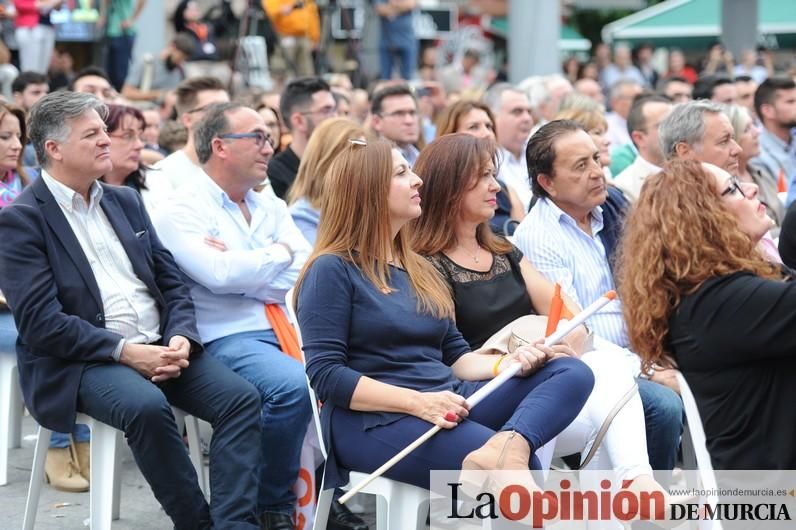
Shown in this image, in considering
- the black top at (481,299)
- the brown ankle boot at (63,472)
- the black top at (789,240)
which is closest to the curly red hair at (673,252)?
the black top at (789,240)

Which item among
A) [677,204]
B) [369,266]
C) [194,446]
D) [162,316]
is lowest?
→ [194,446]

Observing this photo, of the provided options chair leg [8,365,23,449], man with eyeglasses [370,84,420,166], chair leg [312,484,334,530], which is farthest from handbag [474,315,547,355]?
man with eyeglasses [370,84,420,166]

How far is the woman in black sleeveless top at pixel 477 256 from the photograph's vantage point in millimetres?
4117

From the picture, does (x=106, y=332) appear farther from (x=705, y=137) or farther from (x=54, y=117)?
(x=705, y=137)

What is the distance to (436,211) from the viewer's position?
430cm

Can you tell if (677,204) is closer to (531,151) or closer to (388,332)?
(388,332)

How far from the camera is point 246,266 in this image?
14.8ft

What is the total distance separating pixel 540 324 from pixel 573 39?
26.2m

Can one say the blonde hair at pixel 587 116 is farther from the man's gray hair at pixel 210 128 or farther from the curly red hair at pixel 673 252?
the curly red hair at pixel 673 252

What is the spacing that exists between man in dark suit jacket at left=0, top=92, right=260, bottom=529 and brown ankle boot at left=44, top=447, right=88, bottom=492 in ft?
2.94

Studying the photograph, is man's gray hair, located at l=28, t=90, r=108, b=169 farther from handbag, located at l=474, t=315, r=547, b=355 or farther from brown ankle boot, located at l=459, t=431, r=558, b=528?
brown ankle boot, located at l=459, t=431, r=558, b=528

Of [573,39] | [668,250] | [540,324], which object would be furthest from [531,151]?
[573,39]

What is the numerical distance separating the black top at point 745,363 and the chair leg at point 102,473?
81.5 inches

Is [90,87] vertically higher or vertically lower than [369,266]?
higher
